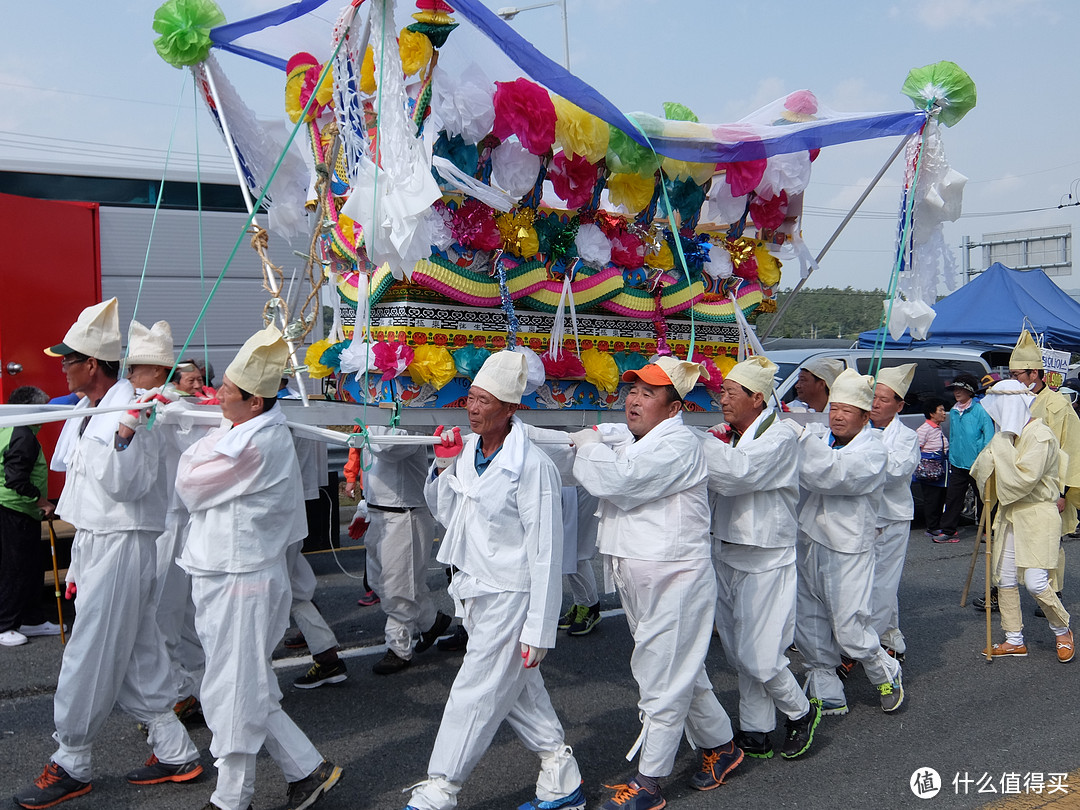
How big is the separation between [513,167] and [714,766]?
9.59 ft

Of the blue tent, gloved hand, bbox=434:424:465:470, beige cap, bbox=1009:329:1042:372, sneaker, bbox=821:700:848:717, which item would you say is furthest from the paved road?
the blue tent

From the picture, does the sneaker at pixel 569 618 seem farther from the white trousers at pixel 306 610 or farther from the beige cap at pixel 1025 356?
the beige cap at pixel 1025 356

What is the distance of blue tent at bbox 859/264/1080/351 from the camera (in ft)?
48.1

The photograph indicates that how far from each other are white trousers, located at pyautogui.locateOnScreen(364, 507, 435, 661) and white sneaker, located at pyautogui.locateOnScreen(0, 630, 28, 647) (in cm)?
212

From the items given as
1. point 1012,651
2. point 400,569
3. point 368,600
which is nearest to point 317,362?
point 400,569

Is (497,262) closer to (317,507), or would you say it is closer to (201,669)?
(201,669)

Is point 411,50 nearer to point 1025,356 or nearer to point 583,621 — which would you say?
point 583,621

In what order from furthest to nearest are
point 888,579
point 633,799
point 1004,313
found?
1. point 1004,313
2. point 888,579
3. point 633,799

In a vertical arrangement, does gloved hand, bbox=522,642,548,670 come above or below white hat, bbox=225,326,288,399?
below

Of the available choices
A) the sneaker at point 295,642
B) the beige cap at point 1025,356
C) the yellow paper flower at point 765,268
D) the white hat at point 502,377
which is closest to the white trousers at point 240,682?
the white hat at point 502,377

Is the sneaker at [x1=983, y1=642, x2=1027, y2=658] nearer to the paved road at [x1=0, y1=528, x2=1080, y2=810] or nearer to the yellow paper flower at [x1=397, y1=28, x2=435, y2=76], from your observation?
the paved road at [x1=0, y1=528, x2=1080, y2=810]

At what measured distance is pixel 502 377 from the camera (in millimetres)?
3629

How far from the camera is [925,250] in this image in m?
5.77

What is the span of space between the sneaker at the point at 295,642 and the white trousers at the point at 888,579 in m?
3.30
